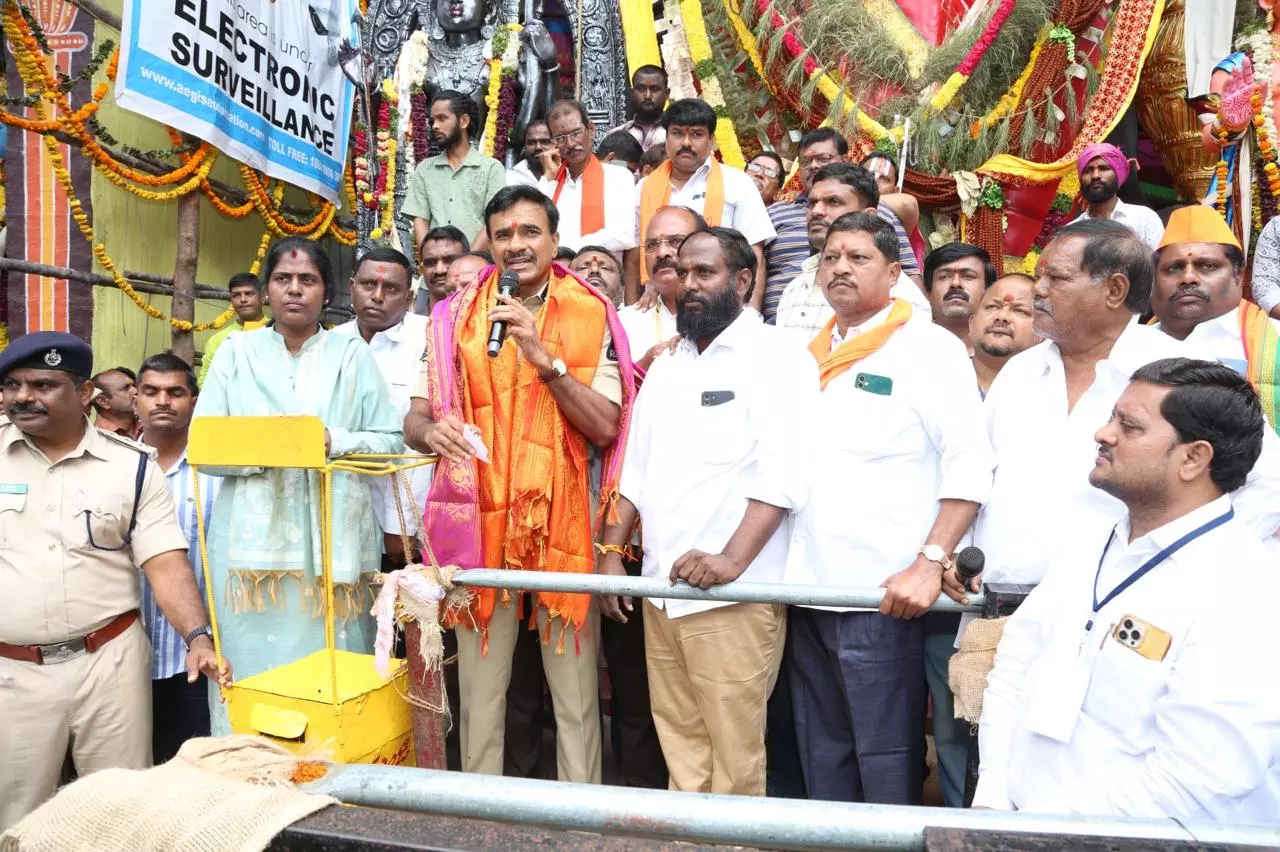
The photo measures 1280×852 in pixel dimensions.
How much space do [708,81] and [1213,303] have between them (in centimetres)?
507

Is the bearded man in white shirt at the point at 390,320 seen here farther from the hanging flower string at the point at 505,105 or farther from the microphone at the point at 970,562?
the hanging flower string at the point at 505,105

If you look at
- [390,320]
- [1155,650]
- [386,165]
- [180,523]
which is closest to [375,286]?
[390,320]

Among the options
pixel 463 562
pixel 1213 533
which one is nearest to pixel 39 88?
pixel 463 562

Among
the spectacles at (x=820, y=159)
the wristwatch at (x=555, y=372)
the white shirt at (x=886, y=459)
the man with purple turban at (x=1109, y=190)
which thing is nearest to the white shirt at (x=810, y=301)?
the white shirt at (x=886, y=459)

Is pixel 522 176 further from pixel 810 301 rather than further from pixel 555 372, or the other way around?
pixel 555 372

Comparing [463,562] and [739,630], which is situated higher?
[463,562]

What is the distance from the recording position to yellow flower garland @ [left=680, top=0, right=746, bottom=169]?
756cm

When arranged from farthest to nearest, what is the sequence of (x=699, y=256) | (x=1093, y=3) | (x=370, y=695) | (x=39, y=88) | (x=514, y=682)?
(x=1093, y=3) → (x=39, y=88) → (x=514, y=682) → (x=699, y=256) → (x=370, y=695)

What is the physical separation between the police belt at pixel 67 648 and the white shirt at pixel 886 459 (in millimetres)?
2120

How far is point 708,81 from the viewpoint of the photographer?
25.5 ft

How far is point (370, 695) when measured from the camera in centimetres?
238

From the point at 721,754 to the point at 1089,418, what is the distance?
1.39 meters

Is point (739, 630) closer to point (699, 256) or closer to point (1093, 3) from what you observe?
point (699, 256)

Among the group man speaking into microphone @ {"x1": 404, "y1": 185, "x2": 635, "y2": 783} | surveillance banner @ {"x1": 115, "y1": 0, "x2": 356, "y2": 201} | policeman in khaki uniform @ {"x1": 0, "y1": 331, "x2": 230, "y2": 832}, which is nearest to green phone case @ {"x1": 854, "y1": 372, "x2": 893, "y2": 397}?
man speaking into microphone @ {"x1": 404, "y1": 185, "x2": 635, "y2": 783}
